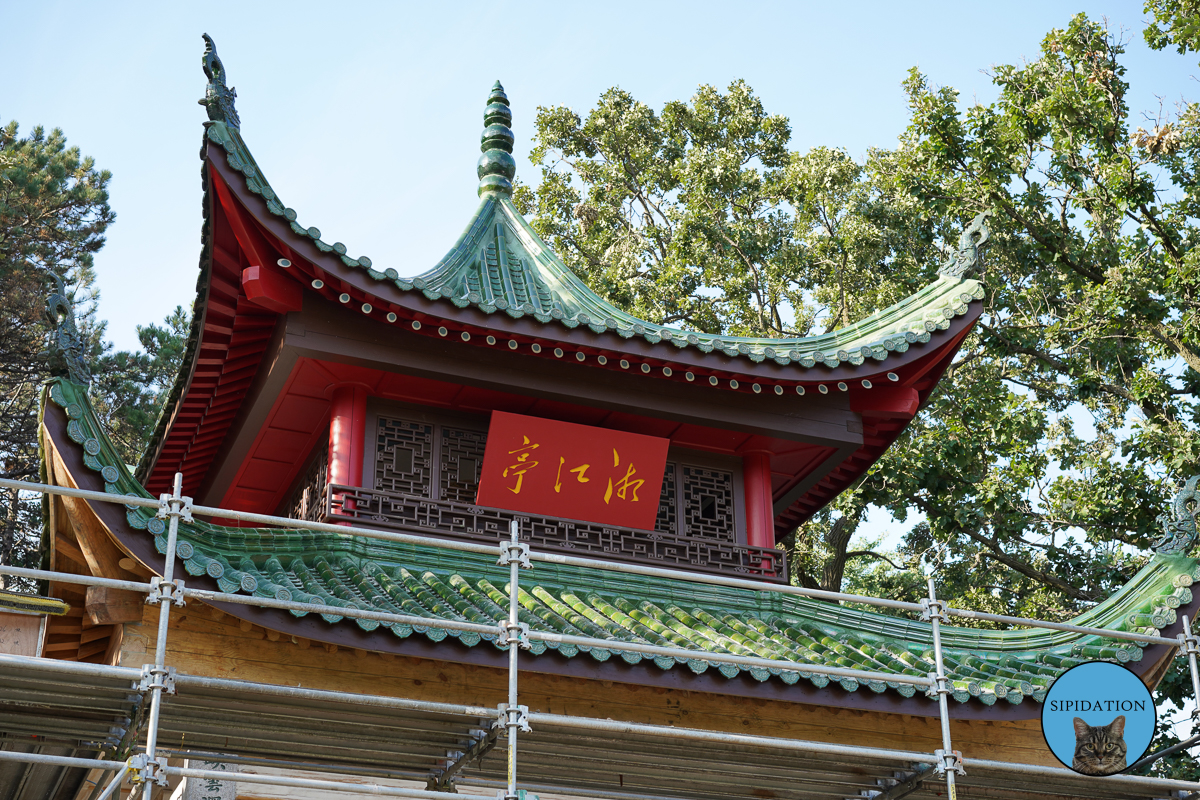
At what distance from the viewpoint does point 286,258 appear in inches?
327

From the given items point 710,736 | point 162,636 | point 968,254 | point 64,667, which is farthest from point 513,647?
point 968,254

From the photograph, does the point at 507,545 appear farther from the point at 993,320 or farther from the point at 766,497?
the point at 993,320

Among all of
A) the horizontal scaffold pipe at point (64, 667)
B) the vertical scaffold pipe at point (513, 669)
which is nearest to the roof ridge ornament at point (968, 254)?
the vertical scaffold pipe at point (513, 669)

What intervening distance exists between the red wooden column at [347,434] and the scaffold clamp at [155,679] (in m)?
2.93

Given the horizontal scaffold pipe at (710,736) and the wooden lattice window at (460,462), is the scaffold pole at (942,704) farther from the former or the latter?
the wooden lattice window at (460,462)

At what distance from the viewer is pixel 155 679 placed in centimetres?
583

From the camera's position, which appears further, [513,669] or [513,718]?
[513,669]

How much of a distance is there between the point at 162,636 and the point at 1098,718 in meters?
5.20

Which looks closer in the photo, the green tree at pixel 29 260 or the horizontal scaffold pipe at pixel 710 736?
the horizontal scaffold pipe at pixel 710 736

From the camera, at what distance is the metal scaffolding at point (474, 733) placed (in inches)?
234

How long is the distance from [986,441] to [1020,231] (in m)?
3.38

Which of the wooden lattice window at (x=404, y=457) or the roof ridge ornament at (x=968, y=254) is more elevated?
the roof ridge ornament at (x=968, y=254)

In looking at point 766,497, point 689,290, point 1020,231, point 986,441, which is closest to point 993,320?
point 1020,231

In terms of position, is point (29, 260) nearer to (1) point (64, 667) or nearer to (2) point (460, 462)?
(2) point (460, 462)
